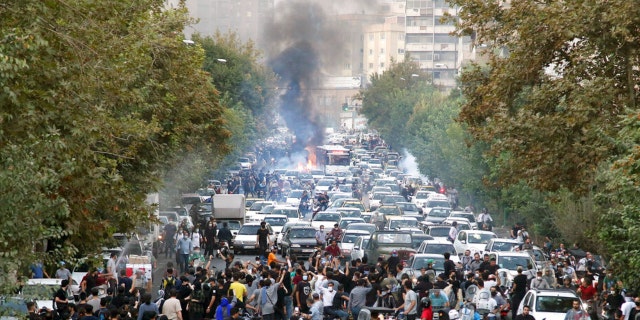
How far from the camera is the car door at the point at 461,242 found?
133ft

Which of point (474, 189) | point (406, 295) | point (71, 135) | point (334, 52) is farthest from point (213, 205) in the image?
point (334, 52)

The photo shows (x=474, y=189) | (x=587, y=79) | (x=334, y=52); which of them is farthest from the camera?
(x=334, y=52)

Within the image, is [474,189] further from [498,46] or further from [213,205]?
[498,46]

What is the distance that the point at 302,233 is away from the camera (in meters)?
43.3

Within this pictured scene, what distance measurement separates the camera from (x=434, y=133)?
80.4 meters

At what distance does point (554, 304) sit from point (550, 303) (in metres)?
0.07

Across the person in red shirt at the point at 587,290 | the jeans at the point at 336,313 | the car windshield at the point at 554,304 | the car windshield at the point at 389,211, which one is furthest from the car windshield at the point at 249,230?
the car windshield at the point at 554,304

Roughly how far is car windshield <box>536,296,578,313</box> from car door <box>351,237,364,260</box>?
12.4m

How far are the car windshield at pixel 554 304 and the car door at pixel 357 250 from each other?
1238cm

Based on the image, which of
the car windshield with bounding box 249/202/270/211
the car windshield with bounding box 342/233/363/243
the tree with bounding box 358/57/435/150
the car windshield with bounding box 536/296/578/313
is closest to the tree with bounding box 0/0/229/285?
the car windshield with bounding box 536/296/578/313

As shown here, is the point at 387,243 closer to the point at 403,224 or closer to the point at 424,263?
the point at 424,263

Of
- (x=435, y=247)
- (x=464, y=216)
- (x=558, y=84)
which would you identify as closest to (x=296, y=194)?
(x=464, y=216)

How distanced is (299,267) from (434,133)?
5369cm

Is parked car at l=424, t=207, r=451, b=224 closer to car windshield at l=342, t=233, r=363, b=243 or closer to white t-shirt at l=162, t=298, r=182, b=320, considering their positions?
car windshield at l=342, t=233, r=363, b=243
